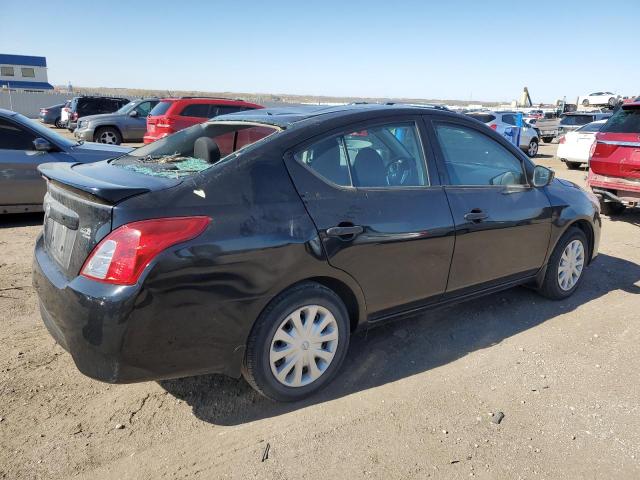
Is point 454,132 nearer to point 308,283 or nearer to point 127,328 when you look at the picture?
point 308,283

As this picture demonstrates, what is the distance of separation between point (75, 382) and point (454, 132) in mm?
3082

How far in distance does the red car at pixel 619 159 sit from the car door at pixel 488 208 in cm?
405

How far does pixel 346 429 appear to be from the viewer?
2.77 m

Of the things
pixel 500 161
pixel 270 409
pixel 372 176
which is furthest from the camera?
pixel 500 161

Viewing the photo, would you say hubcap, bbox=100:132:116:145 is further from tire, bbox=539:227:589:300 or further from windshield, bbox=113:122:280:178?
tire, bbox=539:227:589:300

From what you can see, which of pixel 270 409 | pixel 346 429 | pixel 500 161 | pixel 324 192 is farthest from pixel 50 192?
pixel 500 161

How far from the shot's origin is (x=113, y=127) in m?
17.3

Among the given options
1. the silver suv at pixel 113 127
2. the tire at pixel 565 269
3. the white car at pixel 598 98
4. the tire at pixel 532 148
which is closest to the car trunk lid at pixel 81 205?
the tire at pixel 565 269

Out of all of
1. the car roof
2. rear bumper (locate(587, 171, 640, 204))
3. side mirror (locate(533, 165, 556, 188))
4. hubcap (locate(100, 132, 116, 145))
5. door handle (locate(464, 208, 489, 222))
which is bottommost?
hubcap (locate(100, 132, 116, 145))

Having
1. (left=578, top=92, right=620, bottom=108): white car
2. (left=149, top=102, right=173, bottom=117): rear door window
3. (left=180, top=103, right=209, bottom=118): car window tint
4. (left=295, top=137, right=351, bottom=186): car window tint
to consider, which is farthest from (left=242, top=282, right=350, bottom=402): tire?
(left=578, top=92, right=620, bottom=108): white car

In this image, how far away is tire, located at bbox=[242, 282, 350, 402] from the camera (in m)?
2.76

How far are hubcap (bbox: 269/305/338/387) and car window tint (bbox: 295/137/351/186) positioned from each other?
2.54ft

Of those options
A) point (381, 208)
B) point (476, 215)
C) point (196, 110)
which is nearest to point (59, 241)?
point (381, 208)

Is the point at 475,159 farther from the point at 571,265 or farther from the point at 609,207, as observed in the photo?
the point at 609,207
